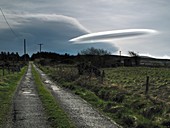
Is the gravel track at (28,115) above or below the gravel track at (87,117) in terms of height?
above

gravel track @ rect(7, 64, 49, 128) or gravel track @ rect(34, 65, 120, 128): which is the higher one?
gravel track @ rect(7, 64, 49, 128)

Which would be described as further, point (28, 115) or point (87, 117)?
point (28, 115)

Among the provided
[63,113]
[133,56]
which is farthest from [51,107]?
[133,56]

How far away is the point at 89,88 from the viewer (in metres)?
20.5

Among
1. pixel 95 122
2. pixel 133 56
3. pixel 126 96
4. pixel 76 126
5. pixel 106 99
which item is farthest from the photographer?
pixel 133 56

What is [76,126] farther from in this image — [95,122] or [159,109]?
[159,109]

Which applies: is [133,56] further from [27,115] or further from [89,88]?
[27,115]

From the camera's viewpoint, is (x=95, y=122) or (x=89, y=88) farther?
(x=89, y=88)

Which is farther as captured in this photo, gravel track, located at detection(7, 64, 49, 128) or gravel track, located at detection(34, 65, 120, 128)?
gravel track, located at detection(34, 65, 120, 128)

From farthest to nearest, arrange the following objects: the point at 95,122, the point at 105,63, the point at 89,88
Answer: the point at 105,63, the point at 89,88, the point at 95,122

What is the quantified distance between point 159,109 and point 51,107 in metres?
4.52

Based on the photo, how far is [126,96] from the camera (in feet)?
47.7

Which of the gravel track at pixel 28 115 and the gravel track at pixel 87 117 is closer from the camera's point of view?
the gravel track at pixel 28 115

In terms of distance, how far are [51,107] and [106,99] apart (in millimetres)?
4136
